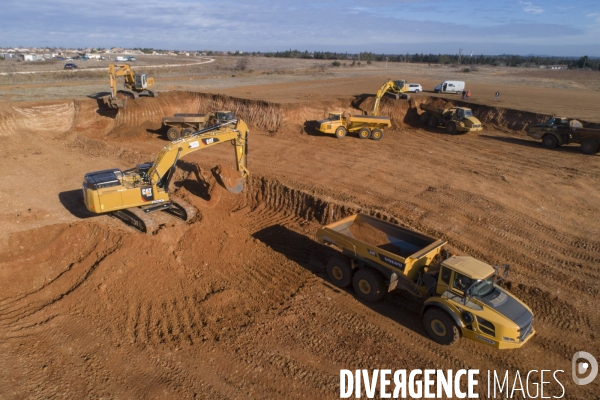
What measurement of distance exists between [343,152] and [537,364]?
15.3m

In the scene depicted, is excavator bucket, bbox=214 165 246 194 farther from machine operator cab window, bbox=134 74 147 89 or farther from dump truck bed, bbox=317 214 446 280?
machine operator cab window, bbox=134 74 147 89

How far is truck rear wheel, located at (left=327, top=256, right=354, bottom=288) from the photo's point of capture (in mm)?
10914

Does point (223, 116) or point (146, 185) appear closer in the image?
point (146, 185)

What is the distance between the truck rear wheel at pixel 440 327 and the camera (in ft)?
28.8

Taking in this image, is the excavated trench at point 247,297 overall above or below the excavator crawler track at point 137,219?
below

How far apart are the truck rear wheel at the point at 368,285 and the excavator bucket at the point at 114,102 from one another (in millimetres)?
22935

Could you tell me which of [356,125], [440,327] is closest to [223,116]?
[356,125]

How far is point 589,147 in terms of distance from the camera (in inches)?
880

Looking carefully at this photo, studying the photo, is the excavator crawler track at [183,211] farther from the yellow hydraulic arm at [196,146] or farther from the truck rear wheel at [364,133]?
the truck rear wheel at [364,133]

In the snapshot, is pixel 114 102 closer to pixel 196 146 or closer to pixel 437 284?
pixel 196 146

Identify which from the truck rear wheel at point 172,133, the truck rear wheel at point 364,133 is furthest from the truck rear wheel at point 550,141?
the truck rear wheel at point 172,133

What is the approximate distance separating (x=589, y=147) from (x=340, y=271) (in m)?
19.3

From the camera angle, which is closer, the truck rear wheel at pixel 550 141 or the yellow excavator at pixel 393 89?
the truck rear wheel at pixel 550 141

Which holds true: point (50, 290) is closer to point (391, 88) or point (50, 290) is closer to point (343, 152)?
point (343, 152)
